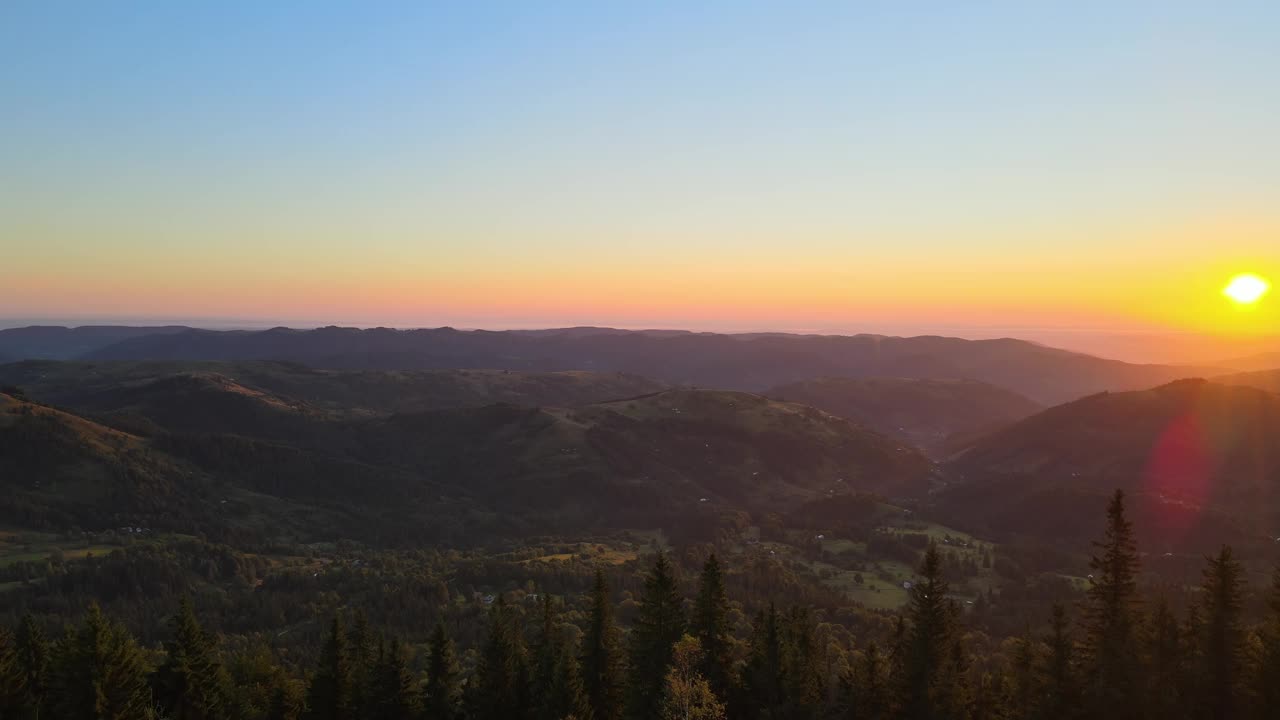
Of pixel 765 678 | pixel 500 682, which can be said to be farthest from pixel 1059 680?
pixel 500 682

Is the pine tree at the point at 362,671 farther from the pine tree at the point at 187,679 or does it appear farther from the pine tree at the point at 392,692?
the pine tree at the point at 187,679

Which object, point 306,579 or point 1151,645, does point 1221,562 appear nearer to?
point 1151,645

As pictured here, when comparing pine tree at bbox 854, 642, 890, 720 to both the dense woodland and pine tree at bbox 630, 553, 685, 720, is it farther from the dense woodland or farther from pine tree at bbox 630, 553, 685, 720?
pine tree at bbox 630, 553, 685, 720

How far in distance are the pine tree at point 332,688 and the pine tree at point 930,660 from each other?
47.3m

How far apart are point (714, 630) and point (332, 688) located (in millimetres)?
34485

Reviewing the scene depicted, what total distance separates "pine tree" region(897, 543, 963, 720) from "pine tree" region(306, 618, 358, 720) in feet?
155

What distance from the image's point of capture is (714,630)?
62.6 m

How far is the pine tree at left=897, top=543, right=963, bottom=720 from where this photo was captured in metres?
54.7

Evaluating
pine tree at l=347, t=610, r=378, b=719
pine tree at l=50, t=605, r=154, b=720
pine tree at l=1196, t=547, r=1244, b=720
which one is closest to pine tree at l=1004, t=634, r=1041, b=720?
pine tree at l=1196, t=547, r=1244, b=720

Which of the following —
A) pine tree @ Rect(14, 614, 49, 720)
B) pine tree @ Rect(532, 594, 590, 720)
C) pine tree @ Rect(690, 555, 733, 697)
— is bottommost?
pine tree @ Rect(14, 614, 49, 720)

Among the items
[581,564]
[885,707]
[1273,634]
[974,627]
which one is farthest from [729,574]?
[1273,634]

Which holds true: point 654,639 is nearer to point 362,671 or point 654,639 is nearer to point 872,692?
point 872,692

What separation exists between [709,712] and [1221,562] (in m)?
42.0

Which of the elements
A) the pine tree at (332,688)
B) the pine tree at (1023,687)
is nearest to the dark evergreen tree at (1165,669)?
the pine tree at (1023,687)
